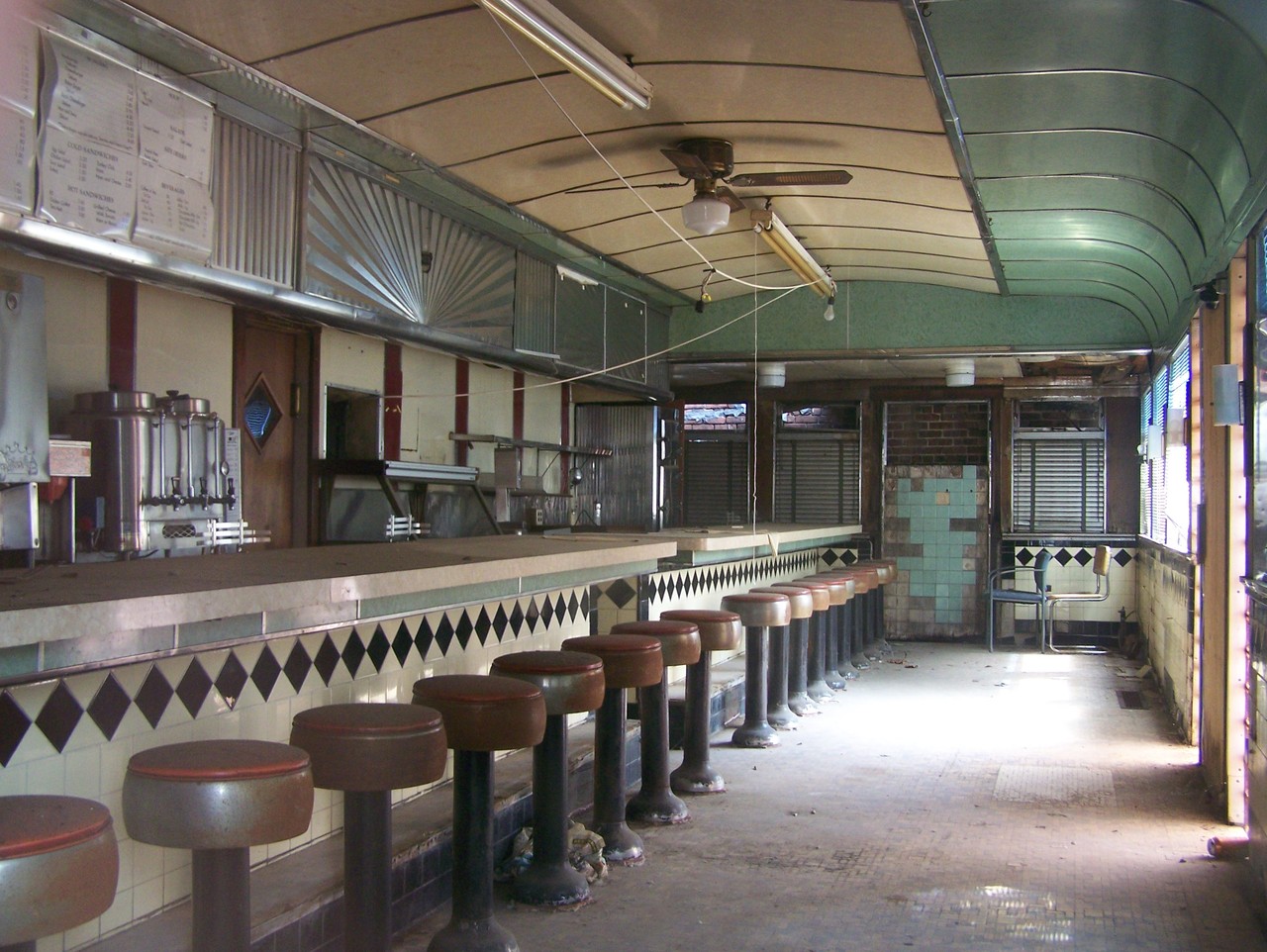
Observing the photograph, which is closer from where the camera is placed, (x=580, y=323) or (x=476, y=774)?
(x=476, y=774)

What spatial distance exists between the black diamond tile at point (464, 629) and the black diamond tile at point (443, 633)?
0.15ft

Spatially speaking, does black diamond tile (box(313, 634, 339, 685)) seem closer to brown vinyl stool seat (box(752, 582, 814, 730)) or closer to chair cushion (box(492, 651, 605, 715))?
chair cushion (box(492, 651, 605, 715))

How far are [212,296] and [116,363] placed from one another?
0.44 metres

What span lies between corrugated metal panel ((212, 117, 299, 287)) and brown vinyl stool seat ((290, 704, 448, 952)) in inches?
90.9

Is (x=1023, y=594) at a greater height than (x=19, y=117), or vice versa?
(x=19, y=117)

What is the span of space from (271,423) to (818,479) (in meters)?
6.83

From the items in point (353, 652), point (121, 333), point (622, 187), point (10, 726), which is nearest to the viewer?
point (10, 726)

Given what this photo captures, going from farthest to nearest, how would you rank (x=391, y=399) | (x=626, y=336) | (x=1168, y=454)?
1. (x=626, y=336)
2. (x=1168, y=454)
3. (x=391, y=399)

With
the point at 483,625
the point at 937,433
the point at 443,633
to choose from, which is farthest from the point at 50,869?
the point at 937,433

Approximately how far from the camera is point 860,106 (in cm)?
455

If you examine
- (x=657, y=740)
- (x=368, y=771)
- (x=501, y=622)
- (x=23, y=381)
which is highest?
(x=23, y=381)

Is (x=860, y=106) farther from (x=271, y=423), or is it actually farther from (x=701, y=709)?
(x=271, y=423)

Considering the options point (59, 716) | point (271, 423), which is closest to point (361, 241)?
point (271, 423)

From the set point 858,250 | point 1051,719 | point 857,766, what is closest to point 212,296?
point 857,766
